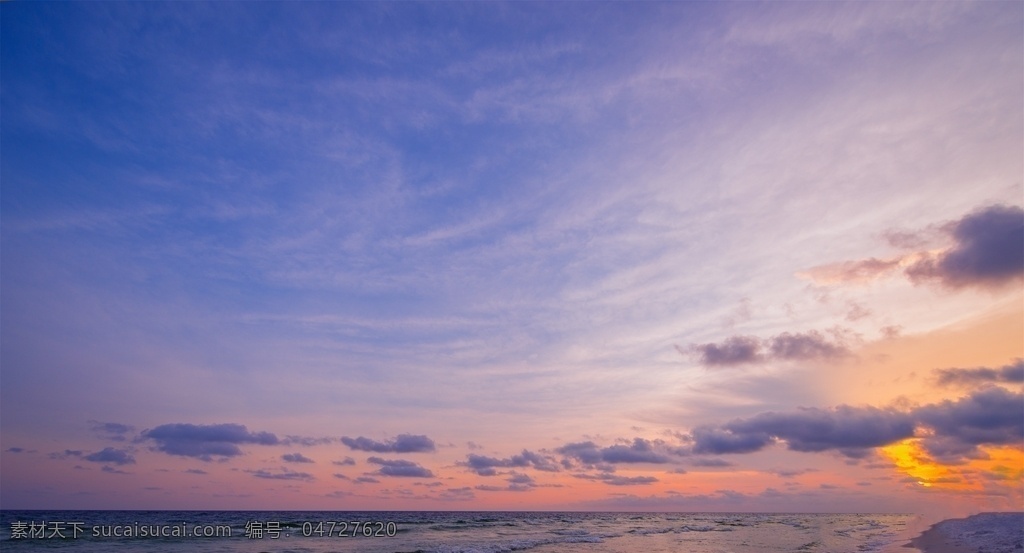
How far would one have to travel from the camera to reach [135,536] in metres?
53.1

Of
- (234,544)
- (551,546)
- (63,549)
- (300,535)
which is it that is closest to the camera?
(63,549)

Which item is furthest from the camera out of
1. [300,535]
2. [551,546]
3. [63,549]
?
[300,535]

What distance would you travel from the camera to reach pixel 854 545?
47.0 meters

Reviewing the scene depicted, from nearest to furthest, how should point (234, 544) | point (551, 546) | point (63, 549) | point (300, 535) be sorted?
point (63, 549)
point (234, 544)
point (551, 546)
point (300, 535)

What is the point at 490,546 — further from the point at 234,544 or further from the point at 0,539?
the point at 0,539

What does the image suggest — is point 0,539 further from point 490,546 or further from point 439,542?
point 490,546

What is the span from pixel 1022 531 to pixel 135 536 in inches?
2934

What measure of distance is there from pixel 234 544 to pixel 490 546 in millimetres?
20484

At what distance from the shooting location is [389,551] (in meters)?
42.0

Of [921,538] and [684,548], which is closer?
[684,548]

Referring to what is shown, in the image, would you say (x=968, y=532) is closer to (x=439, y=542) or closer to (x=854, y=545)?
(x=854, y=545)

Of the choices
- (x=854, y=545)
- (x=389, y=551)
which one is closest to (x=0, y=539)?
(x=389, y=551)

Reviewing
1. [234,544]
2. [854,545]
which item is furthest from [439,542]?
[854,545]

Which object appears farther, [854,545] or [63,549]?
[854,545]
